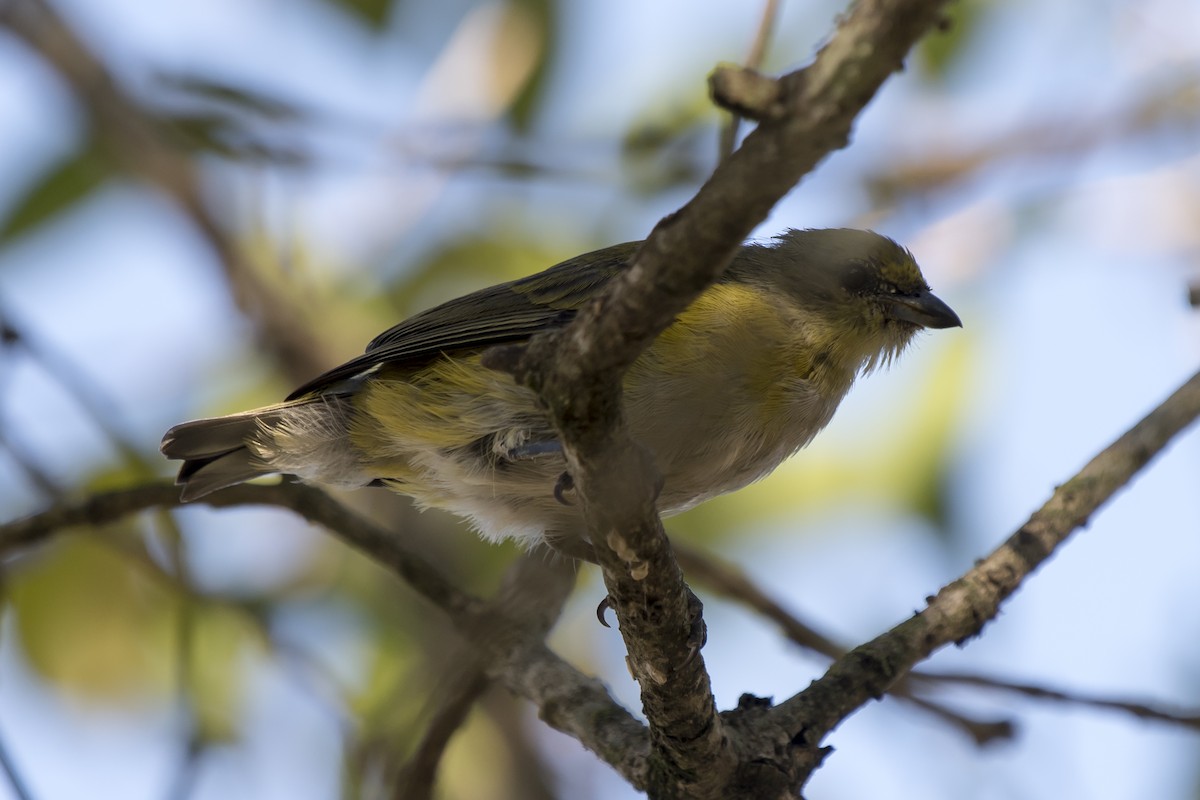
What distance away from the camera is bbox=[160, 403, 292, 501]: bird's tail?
4.07 m

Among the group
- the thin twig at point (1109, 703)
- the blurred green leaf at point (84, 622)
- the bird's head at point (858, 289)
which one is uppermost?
the bird's head at point (858, 289)

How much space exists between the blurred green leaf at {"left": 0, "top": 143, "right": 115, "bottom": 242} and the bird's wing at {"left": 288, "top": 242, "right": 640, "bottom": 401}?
9.22 feet

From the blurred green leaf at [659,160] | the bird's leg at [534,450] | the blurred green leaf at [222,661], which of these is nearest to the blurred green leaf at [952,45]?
the blurred green leaf at [659,160]

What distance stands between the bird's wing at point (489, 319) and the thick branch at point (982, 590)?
139cm

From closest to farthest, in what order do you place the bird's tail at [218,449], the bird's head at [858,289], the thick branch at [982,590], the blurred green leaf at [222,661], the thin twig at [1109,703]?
the thick branch at [982,590] < the thin twig at [1109,703] < the bird's tail at [218,449] < the bird's head at [858,289] < the blurred green leaf at [222,661]

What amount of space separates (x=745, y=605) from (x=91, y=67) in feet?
12.8

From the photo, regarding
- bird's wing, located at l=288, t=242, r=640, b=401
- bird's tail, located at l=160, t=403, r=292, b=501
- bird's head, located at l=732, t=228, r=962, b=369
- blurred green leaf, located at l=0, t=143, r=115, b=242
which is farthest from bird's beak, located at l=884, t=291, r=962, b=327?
blurred green leaf, located at l=0, t=143, r=115, b=242

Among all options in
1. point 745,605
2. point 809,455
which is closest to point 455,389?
point 745,605

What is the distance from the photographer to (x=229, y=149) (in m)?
5.54

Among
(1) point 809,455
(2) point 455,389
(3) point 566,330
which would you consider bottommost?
(3) point 566,330

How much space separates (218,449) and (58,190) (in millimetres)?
2865

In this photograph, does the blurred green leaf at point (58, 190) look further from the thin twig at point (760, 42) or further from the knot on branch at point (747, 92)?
the knot on branch at point (747, 92)

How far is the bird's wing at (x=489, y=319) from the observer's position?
383 centimetres

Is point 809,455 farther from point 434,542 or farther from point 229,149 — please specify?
point 229,149
